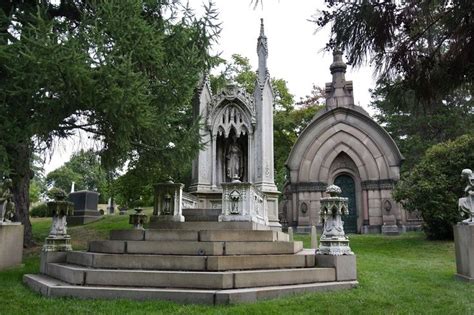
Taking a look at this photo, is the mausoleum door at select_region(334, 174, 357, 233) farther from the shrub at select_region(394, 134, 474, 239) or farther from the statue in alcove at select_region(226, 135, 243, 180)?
the statue in alcove at select_region(226, 135, 243, 180)

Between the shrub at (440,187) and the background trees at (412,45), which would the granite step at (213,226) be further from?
the shrub at (440,187)

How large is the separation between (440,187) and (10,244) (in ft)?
46.1

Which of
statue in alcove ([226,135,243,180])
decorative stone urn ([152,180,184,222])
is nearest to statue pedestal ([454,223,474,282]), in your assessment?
decorative stone urn ([152,180,184,222])

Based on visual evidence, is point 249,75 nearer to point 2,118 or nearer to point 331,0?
point 2,118

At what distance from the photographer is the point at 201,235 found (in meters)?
7.18

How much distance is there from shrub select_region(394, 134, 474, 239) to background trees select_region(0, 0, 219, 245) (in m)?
9.21

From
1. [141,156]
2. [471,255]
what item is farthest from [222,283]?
[141,156]

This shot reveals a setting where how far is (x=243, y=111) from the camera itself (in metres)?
12.7

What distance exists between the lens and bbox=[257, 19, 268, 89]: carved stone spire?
13.3 m

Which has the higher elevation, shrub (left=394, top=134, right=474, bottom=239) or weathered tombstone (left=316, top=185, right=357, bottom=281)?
shrub (left=394, top=134, right=474, bottom=239)

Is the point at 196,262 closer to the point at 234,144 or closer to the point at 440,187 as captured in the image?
the point at 234,144

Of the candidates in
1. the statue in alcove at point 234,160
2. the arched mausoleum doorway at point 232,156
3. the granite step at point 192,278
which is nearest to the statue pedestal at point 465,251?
the granite step at point 192,278

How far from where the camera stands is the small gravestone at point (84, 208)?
872 inches

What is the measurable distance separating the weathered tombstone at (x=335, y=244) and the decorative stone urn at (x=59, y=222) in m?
5.26
